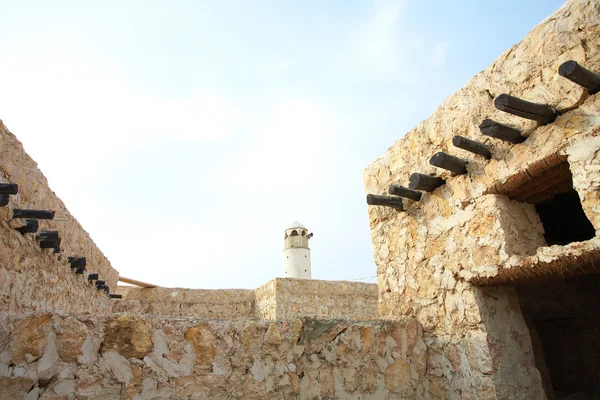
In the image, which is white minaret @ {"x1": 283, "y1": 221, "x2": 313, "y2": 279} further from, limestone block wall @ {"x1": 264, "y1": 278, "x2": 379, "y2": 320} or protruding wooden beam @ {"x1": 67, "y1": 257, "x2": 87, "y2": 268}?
protruding wooden beam @ {"x1": 67, "y1": 257, "x2": 87, "y2": 268}

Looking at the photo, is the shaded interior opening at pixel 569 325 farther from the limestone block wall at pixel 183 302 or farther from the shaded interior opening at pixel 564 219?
the limestone block wall at pixel 183 302

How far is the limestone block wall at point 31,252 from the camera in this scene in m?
3.53

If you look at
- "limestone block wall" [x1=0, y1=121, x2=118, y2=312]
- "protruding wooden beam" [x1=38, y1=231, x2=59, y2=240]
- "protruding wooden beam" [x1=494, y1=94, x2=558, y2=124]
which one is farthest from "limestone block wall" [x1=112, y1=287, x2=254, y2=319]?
"protruding wooden beam" [x1=494, y1=94, x2=558, y2=124]

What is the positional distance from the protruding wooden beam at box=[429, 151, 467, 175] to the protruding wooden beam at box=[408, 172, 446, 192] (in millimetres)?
229

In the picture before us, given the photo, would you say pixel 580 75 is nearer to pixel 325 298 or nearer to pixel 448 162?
pixel 448 162

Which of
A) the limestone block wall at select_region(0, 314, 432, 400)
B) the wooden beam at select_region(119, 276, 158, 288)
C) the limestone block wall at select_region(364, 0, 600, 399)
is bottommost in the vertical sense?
the limestone block wall at select_region(0, 314, 432, 400)

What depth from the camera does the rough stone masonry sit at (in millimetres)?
2488

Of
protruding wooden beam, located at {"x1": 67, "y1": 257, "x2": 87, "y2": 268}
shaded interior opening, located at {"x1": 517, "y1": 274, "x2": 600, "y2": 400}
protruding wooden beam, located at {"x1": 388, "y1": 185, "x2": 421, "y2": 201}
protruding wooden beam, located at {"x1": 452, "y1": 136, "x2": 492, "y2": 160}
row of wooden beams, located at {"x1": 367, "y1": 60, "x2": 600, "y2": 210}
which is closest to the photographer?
row of wooden beams, located at {"x1": 367, "y1": 60, "x2": 600, "y2": 210}

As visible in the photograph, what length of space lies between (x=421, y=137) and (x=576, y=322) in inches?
134

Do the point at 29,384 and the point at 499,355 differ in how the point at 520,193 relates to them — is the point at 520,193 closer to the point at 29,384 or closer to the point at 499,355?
the point at 499,355

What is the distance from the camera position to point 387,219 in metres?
4.32

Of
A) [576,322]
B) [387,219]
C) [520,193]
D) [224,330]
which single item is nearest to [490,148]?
[520,193]

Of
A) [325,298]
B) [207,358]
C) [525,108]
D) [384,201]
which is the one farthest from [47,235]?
[325,298]

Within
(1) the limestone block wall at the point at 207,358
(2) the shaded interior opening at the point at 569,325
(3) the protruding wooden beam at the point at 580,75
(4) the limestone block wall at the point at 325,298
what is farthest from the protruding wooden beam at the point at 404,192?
(4) the limestone block wall at the point at 325,298
